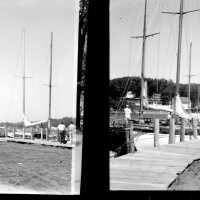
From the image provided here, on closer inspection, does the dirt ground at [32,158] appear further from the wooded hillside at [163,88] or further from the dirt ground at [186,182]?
the wooded hillside at [163,88]

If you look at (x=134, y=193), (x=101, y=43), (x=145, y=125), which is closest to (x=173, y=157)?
(x=145, y=125)

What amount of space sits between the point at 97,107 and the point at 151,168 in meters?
2.38

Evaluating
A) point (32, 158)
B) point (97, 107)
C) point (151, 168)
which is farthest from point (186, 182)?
point (32, 158)

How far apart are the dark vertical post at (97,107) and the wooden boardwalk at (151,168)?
73cm

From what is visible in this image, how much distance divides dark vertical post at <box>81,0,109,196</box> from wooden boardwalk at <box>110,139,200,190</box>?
28.9 inches

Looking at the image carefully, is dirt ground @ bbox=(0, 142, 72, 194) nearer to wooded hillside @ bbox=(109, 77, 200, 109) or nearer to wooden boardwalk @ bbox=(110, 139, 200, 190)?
wooden boardwalk @ bbox=(110, 139, 200, 190)

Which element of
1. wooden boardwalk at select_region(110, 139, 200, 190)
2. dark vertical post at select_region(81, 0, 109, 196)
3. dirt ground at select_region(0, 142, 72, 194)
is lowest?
dirt ground at select_region(0, 142, 72, 194)

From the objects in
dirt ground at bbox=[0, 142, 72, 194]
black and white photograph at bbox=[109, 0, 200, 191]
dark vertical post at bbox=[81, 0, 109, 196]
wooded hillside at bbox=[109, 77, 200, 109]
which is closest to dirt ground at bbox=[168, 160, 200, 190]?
black and white photograph at bbox=[109, 0, 200, 191]

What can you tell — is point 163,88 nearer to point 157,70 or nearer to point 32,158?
point 157,70

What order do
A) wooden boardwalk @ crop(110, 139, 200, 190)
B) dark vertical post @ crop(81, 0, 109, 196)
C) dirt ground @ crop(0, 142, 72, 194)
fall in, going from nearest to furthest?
dark vertical post @ crop(81, 0, 109, 196) → wooden boardwalk @ crop(110, 139, 200, 190) → dirt ground @ crop(0, 142, 72, 194)

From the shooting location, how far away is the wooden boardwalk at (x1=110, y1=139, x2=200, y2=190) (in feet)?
10.6

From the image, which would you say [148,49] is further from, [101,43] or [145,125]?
[101,43]

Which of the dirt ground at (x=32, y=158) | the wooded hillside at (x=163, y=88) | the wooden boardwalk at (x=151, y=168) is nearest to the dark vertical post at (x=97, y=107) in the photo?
the wooden boardwalk at (x=151, y=168)

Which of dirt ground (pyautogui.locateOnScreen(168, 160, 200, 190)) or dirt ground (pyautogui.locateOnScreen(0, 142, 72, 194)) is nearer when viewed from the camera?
dirt ground (pyautogui.locateOnScreen(168, 160, 200, 190))
